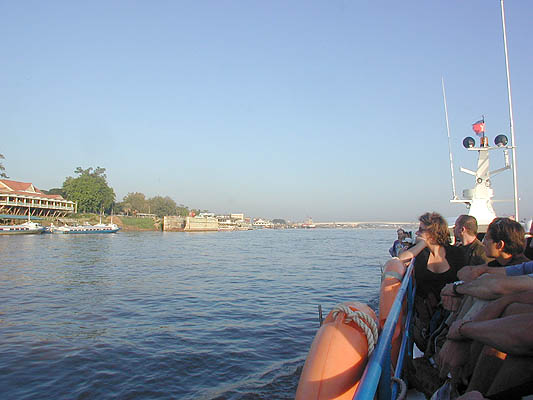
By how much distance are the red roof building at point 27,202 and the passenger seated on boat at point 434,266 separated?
277 feet

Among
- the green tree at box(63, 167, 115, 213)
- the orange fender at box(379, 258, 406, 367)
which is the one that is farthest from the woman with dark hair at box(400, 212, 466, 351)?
the green tree at box(63, 167, 115, 213)

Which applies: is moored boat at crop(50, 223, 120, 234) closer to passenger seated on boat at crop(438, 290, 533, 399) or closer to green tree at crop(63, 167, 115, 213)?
green tree at crop(63, 167, 115, 213)

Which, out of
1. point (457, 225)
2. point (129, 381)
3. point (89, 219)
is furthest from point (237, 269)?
point (89, 219)

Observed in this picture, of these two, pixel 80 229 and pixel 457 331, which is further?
pixel 80 229

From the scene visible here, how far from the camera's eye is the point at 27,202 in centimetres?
7950

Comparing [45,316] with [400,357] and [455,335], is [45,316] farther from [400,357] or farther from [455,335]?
[455,335]

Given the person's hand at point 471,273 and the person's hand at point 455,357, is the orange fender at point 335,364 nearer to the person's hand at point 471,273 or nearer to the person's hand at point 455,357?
the person's hand at point 455,357

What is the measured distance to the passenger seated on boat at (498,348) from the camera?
1463 millimetres

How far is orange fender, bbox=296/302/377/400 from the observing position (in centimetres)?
196

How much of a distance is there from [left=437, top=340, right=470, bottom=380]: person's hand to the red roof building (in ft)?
282

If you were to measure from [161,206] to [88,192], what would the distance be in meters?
34.9

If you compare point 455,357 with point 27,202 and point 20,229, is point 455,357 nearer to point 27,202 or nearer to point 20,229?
point 20,229

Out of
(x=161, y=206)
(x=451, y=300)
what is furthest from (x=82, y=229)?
(x=451, y=300)

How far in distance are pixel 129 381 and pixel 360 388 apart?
19.4 feet
